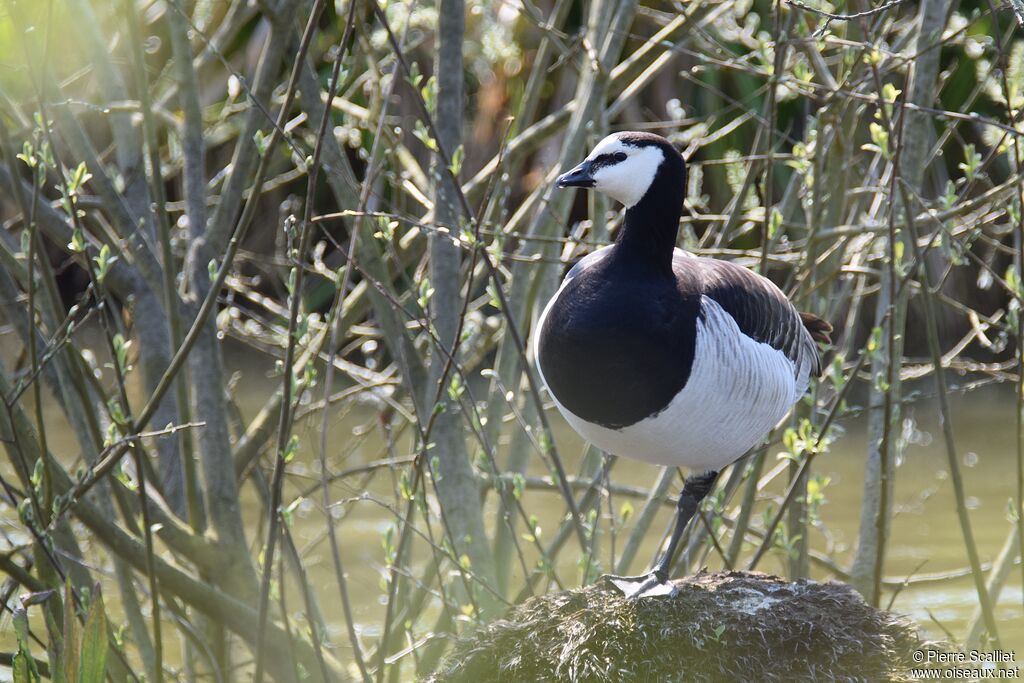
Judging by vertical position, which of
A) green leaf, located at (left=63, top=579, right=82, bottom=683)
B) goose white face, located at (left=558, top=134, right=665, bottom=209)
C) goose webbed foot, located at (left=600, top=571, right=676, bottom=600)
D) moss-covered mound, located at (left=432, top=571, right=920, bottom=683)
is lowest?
green leaf, located at (left=63, top=579, right=82, bottom=683)

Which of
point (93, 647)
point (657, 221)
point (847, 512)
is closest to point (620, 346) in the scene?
point (657, 221)

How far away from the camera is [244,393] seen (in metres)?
10.2

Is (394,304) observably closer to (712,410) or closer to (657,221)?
(657,221)

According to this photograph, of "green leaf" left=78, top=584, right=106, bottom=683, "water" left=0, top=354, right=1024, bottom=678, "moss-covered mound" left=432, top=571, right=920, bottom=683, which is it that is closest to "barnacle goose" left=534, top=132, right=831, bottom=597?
"moss-covered mound" left=432, top=571, right=920, bottom=683

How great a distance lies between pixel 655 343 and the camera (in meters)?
2.78

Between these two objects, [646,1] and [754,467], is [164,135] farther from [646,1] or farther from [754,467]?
[754,467]

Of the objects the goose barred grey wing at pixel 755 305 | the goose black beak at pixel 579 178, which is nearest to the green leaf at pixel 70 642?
the goose black beak at pixel 579 178

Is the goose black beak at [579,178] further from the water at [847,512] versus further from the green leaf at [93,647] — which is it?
the water at [847,512]

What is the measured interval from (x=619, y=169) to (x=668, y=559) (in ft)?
3.50

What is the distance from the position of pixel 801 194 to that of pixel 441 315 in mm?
1423

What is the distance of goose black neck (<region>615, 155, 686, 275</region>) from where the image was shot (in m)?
2.94

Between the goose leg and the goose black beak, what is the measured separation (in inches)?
37.8

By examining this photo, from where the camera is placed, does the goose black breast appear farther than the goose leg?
No

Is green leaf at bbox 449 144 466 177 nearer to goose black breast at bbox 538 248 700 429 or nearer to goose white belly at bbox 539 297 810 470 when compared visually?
goose black breast at bbox 538 248 700 429
